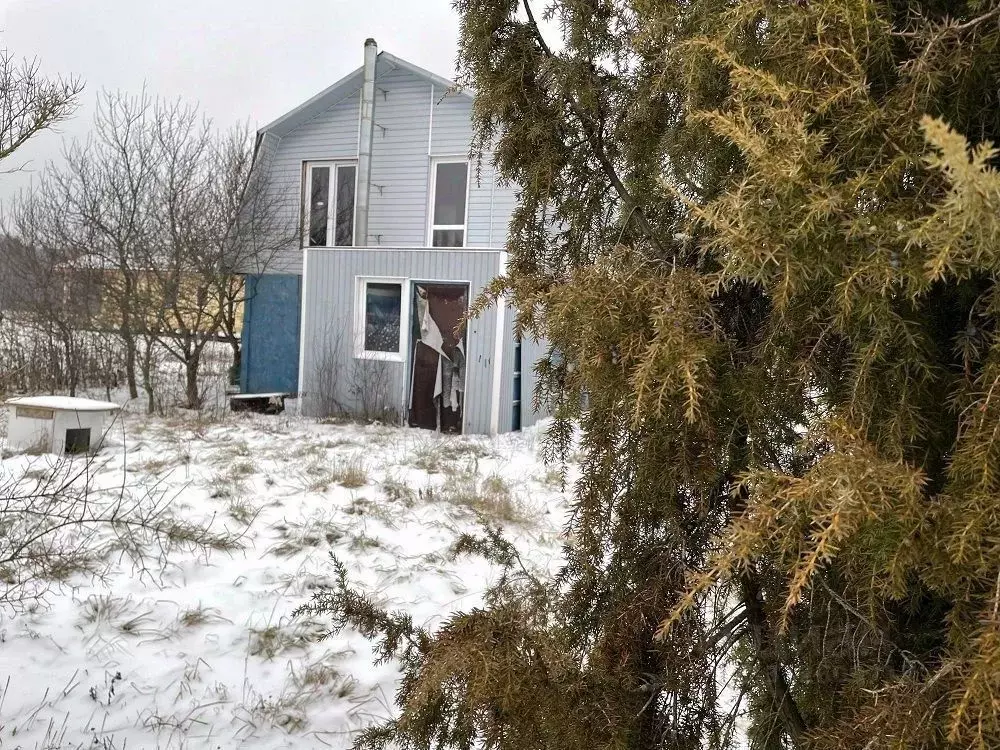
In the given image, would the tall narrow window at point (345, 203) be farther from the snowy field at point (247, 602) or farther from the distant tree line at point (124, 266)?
the snowy field at point (247, 602)

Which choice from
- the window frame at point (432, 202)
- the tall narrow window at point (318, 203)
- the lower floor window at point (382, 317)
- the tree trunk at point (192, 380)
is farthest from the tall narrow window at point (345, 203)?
the tree trunk at point (192, 380)

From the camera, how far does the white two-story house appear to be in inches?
430

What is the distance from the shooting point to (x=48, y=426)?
6965 mm

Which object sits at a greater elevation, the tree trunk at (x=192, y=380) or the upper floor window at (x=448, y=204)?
the upper floor window at (x=448, y=204)

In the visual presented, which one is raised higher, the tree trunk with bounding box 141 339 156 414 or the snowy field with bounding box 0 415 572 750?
the tree trunk with bounding box 141 339 156 414

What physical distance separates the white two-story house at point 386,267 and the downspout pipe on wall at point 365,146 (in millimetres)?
26

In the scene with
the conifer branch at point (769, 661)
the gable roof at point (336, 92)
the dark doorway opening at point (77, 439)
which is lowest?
the dark doorway opening at point (77, 439)

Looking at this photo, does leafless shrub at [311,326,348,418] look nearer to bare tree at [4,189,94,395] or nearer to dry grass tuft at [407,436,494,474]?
dry grass tuft at [407,436,494,474]

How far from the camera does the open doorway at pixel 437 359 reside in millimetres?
11039

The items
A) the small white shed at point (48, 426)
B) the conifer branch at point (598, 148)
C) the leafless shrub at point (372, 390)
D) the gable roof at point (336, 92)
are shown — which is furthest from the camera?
the gable roof at point (336, 92)

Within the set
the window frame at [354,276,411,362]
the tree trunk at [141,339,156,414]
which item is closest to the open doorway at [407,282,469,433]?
the window frame at [354,276,411,362]

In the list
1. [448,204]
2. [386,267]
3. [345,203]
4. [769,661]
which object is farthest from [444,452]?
[345,203]

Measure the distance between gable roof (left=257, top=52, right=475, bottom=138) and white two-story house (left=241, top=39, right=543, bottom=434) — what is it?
0.03 m

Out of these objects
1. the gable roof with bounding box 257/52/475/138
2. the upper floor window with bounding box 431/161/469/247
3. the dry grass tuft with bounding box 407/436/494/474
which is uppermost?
the gable roof with bounding box 257/52/475/138
